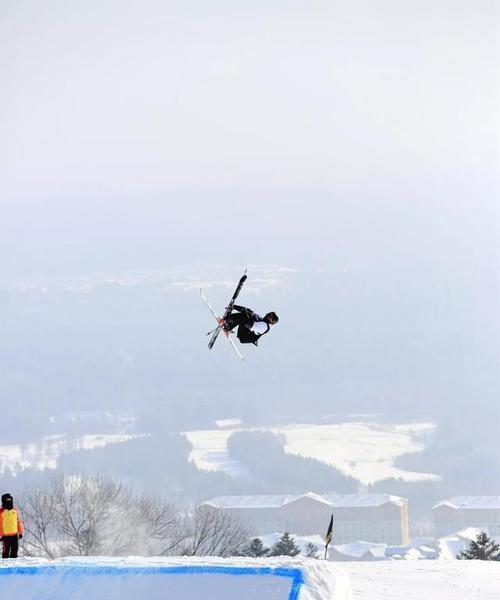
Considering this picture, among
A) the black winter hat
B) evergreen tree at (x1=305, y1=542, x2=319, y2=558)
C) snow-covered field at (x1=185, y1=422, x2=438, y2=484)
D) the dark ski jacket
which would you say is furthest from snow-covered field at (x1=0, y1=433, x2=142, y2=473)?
the dark ski jacket

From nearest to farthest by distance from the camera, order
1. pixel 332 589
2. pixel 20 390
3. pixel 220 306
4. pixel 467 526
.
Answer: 1. pixel 332 589
2. pixel 467 526
3. pixel 20 390
4. pixel 220 306

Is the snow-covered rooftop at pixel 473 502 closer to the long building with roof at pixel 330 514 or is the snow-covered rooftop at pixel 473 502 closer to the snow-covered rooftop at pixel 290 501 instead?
the snow-covered rooftop at pixel 290 501

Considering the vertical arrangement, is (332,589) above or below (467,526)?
above

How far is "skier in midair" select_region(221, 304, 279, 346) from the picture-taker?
76.9ft

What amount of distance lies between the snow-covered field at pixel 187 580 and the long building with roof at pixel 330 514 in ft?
272

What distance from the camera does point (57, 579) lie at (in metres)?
24.5

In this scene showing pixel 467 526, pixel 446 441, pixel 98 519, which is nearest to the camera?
pixel 98 519

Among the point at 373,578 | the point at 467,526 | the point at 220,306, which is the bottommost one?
the point at 467,526

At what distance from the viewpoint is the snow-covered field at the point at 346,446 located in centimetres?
14600

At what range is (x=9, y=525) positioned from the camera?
26719mm

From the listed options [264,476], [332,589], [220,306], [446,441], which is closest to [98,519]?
[332,589]

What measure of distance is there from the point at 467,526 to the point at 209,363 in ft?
281

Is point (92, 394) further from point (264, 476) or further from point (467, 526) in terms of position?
point (467, 526)

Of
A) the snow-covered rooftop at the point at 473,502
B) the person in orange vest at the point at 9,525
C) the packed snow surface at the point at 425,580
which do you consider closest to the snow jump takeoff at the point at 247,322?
the packed snow surface at the point at 425,580
